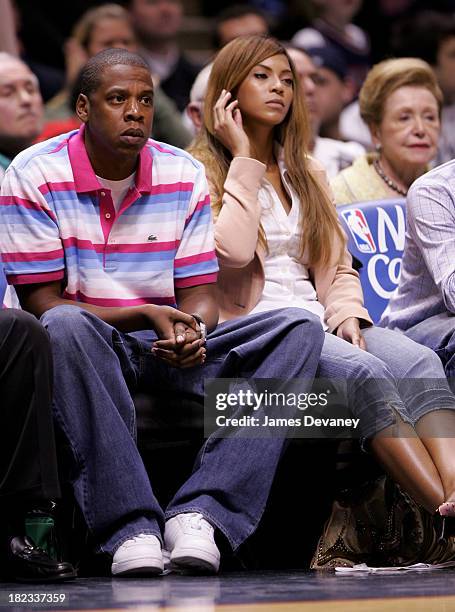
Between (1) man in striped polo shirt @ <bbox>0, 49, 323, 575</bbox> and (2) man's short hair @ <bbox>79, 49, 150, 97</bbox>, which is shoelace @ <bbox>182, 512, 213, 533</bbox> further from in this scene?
(2) man's short hair @ <bbox>79, 49, 150, 97</bbox>

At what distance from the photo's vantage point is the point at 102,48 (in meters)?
5.52

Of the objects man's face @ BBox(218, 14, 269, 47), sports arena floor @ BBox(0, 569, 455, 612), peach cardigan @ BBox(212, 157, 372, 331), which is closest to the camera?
sports arena floor @ BBox(0, 569, 455, 612)

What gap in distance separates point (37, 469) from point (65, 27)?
4.14m

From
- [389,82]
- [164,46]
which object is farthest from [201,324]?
[164,46]

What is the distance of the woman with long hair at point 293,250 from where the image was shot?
3129mm

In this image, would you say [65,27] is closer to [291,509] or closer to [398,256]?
[398,256]

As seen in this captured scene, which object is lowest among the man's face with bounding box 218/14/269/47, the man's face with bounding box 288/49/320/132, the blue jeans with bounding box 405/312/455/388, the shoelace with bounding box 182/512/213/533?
the shoelace with bounding box 182/512/213/533

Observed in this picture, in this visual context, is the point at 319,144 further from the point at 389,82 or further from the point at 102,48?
the point at 102,48

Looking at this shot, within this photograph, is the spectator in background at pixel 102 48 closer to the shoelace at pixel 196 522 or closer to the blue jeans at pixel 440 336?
the blue jeans at pixel 440 336

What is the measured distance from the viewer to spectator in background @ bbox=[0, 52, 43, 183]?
4.39 m

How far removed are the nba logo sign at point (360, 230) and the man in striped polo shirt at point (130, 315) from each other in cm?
82

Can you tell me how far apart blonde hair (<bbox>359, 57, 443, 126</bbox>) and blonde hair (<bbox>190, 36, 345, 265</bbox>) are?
0.73m

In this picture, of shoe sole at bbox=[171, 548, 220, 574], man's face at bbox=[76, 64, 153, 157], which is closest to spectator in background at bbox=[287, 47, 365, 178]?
man's face at bbox=[76, 64, 153, 157]

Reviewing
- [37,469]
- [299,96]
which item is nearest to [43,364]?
[37,469]
